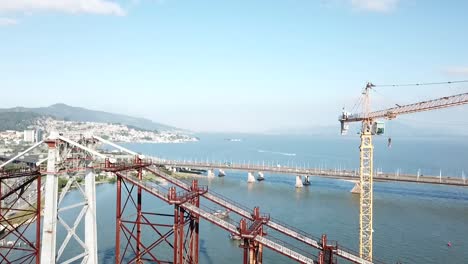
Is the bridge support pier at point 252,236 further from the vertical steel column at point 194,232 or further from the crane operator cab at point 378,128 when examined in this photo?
the crane operator cab at point 378,128

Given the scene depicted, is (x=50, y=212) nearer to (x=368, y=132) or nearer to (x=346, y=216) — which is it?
(x=368, y=132)

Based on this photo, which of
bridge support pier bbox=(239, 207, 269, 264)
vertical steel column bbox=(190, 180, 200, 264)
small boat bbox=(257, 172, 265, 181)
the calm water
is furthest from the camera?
small boat bbox=(257, 172, 265, 181)

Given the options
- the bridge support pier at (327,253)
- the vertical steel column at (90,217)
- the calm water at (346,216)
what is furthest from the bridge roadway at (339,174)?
the vertical steel column at (90,217)

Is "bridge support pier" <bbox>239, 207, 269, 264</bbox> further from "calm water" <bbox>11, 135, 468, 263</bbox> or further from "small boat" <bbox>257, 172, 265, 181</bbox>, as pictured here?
"small boat" <bbox>257, 172, 265, 181</bbox>

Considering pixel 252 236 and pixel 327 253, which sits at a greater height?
pixel 252 236

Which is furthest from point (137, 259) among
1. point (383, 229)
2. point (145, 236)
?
point (383, 229)

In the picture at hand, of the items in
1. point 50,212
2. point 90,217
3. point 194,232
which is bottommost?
point 194,232

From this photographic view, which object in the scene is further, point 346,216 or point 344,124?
point 346,216

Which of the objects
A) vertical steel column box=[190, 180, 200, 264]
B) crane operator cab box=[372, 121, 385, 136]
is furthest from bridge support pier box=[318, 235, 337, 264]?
crane operator cab box=[372, 121, 385, 136]

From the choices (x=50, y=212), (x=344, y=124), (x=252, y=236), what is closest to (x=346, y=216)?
(x=344, y=124)
